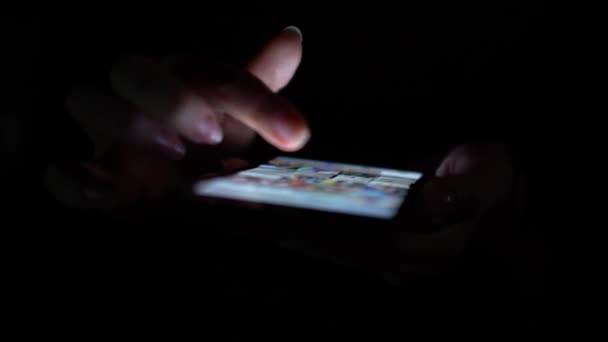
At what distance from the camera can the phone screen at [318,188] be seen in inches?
19.6

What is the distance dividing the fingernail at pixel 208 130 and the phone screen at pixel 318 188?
52 millimetres

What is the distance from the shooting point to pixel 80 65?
92cm

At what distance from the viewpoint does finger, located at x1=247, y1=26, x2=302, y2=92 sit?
66 cm

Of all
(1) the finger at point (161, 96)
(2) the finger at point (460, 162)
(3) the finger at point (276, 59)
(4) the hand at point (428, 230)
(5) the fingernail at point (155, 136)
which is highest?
(3) the finger at point (276, 59)

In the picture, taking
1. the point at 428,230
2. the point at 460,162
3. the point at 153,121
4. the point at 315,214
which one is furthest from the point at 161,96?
the point at 460,162

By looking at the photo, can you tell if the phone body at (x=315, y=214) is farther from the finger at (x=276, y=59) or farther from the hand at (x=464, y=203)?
the finger at (x=276, y=59)

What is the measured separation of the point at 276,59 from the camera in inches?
26.0

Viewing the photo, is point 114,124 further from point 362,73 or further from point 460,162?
point 362,73

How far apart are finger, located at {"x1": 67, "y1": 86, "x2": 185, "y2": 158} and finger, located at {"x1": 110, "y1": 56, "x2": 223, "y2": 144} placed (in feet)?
0.06

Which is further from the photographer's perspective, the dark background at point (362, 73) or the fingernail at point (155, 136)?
the dark background at point (362, 73)

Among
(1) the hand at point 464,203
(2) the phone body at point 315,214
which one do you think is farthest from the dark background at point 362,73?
(2) the phone body at point 315,214

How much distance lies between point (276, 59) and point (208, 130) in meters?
0.19

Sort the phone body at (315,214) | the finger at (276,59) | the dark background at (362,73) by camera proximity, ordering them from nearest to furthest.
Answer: the phone body at (315,214), the finger at (276,59), the dark background at (362,73)

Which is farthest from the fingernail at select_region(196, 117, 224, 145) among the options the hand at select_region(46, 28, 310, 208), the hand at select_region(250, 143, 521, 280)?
the hand at select_region(250, 143, 521, 280)
